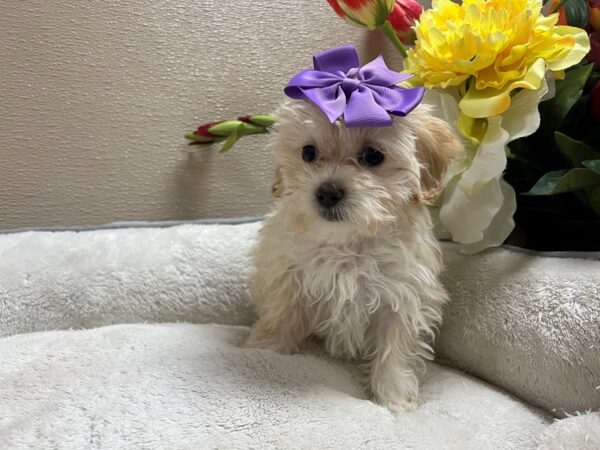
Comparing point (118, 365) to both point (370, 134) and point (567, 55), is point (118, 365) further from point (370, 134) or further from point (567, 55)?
point (567, 55)

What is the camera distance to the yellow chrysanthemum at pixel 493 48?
1.22 metres

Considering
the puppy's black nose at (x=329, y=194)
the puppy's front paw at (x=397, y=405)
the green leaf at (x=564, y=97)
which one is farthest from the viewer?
the green leaf at (x=564, y=97)

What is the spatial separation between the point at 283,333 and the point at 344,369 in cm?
16

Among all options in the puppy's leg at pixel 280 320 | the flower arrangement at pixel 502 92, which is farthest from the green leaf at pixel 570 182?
the puppy's leg at pixel 280 320

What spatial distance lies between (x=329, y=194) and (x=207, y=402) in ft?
1.45

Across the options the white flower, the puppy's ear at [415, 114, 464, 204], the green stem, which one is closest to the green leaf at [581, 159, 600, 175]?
the white flower

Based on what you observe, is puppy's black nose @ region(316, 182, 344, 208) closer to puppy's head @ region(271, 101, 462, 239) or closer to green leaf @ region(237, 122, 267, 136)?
puppy's head @ region(271, 101, 462, 239)

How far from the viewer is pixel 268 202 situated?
1996 mm

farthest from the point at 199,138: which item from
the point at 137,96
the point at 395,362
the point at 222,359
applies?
the point at 395,362

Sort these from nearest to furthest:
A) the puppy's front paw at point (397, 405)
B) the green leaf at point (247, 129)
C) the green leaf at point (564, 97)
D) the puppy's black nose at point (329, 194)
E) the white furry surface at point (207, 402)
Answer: the white furry surface at point (207, 402)
the puppy's black nose at point (329, 194)
the puppy's front paw at point (397, 405)
the green leaf at point (564, 97)
the green leaf at point (247, 129)

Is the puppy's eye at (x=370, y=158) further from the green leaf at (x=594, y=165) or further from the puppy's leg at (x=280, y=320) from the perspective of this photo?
the green leaf at (x=594, y=165)

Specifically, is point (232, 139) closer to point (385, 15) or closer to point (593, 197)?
point (385, 15)

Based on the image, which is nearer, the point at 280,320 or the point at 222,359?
the point at 222,359

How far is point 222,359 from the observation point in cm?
122
